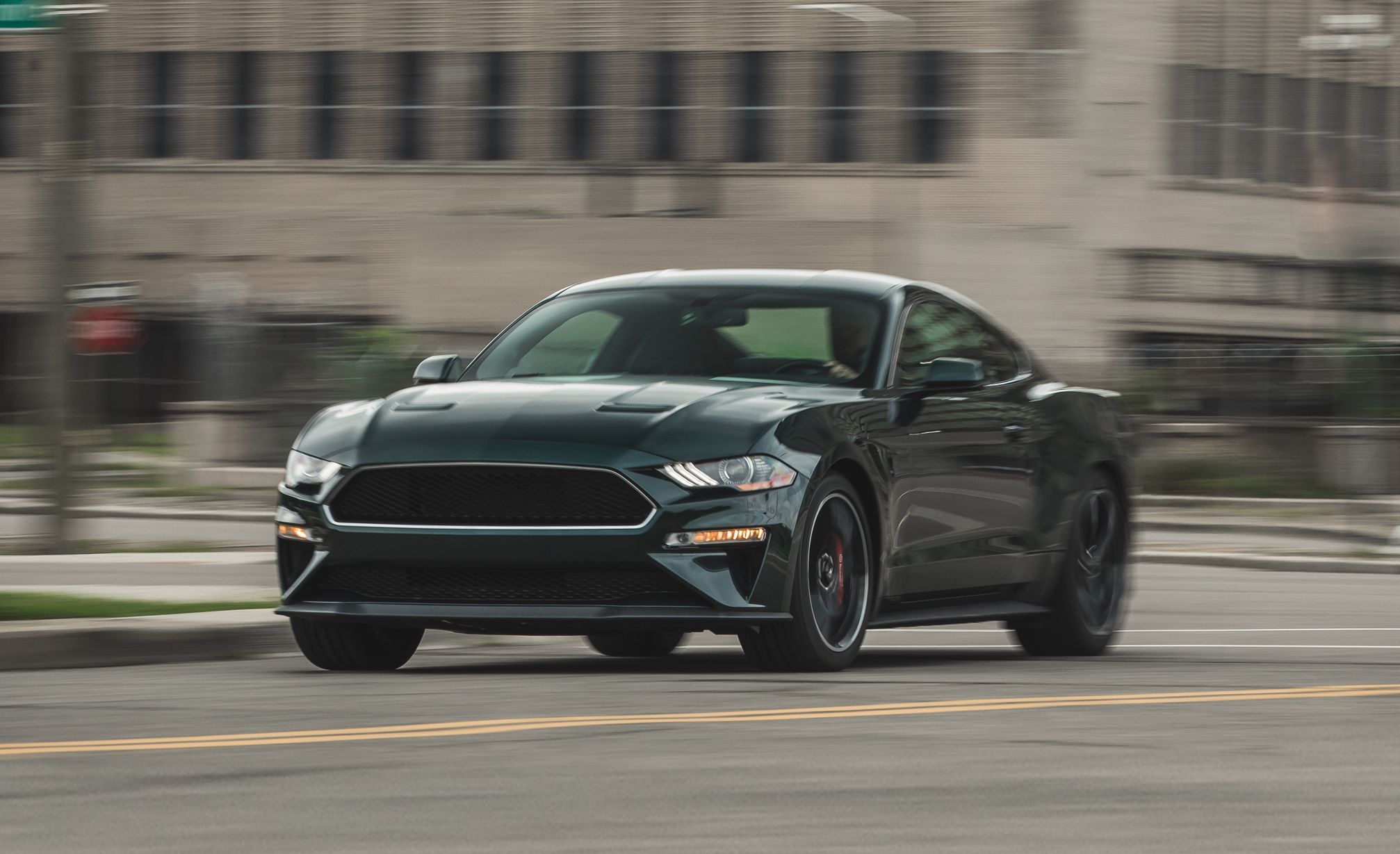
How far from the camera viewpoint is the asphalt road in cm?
530

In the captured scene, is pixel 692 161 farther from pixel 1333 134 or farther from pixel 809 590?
pixel 809 590

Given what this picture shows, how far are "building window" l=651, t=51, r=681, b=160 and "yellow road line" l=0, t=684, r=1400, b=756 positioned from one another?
49.0 m

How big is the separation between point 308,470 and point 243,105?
51.9 meters

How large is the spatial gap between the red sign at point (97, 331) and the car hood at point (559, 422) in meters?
8.12

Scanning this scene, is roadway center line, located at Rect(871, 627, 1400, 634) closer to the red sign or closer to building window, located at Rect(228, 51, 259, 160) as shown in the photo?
the red sign

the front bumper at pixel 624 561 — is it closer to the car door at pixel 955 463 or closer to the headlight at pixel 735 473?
the headlight at pixel 735 473

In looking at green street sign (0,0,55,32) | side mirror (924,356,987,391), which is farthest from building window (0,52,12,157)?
side mirror (924,356,987,391)

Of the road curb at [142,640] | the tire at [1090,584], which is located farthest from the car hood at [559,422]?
the tire at [1090,584]

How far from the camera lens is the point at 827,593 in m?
8.73

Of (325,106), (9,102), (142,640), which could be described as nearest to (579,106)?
(325,106)

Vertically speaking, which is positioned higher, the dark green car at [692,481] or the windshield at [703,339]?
the windshield at [703,339]

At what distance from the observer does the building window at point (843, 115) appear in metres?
56.8

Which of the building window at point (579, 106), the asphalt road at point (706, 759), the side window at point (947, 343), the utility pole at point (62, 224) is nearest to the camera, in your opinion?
the asphalt road at point (706, 759)

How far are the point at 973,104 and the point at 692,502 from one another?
1919 inches
